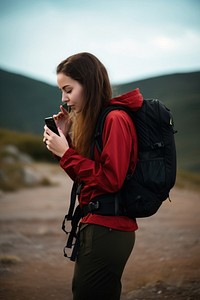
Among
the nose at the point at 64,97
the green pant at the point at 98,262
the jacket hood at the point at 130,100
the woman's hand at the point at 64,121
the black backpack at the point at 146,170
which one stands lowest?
the green pant at the point at 98,262

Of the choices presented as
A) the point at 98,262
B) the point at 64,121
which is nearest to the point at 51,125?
the point at 64,121

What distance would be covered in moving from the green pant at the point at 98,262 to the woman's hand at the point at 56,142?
43 cm

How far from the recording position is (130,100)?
7.84 feet

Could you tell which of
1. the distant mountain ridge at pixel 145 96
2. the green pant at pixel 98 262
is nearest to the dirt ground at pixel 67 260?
the distant mountain ridge at pixel 145 96

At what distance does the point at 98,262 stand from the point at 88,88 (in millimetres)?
924

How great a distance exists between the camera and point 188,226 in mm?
9141

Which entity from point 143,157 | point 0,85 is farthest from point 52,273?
point 0,85

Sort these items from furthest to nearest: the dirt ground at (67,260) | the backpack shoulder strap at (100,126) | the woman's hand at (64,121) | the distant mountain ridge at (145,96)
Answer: the distant mountain ridge at (145,96) < the dirt ground at (67,260) < the woman's hand at (64,121) < the backpack shoulder strap at (100,126)

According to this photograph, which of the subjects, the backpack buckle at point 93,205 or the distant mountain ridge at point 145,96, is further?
the distant mountain ridge at point 145,96

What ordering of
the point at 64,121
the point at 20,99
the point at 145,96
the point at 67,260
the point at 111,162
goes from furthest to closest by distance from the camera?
1. the point at 20,99
2. the point at 145,96
3. the point at 67,260
4. the point at 64,121
5. the point at 111,162

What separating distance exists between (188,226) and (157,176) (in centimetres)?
714

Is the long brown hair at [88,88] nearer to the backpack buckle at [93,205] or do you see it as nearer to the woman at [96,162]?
the woman at [96,162]

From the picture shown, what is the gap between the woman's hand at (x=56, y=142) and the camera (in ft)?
7.86

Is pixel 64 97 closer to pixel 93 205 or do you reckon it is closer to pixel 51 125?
pixel 51 125
